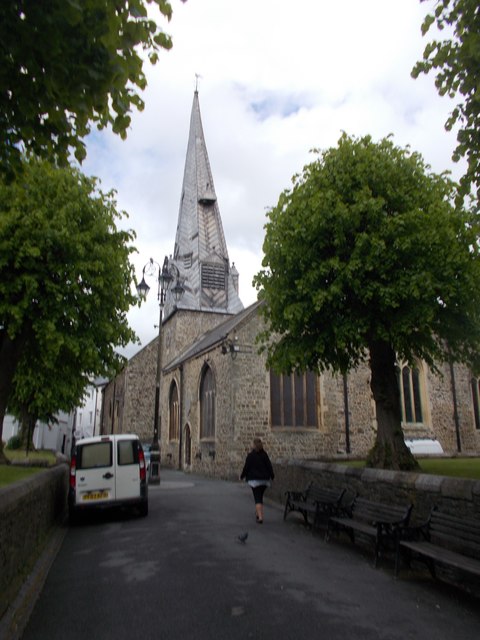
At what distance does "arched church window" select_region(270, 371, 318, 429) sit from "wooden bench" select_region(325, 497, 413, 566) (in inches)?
554

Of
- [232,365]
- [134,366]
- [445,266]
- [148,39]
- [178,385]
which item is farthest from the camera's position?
[134,366]

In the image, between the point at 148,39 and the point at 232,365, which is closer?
the point at 148,39

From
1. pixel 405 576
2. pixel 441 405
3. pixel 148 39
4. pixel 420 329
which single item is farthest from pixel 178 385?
pixel 148 39

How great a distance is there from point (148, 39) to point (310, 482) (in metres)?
10.1

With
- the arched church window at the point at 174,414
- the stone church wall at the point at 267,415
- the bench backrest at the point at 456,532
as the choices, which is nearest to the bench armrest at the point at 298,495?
the bench backrest at the point at 456,532

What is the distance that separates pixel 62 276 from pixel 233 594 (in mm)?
8489

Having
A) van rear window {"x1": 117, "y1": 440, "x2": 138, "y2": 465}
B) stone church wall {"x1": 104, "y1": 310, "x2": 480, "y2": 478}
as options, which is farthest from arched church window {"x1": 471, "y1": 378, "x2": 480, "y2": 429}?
van rear window {"x1": 117, "y1": 440, "x2": 138, "y2": 465}

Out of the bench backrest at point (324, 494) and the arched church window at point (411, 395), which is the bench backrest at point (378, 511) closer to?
the bench backrest at point (324, 494)

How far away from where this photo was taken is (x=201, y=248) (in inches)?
1735

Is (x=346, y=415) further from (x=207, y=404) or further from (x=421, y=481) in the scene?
(x=421, y=481)

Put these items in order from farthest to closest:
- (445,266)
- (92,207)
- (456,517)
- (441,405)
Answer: (441,405) → (92,207) → (445,266) → (456,517)

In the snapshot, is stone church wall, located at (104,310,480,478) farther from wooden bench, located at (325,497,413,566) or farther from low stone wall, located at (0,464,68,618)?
low stone wall, located at (0,464,68,618)

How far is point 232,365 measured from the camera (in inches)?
903

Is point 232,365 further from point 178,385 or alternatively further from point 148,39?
point 148,39
